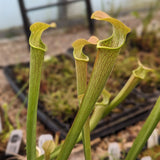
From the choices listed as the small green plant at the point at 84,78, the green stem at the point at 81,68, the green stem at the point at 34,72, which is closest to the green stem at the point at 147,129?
A: the small green plant at the point at 84,78

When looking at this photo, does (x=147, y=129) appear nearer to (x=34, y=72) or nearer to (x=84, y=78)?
(x=84, y=78)

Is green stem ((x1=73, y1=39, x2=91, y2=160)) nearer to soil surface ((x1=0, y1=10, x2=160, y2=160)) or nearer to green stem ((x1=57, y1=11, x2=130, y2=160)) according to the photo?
green stem ((x1=57, y1=11, x2=130, y2=160))

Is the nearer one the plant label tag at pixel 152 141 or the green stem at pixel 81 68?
the green stem at pixel 81 68

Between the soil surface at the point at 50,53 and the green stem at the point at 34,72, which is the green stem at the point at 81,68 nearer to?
the green stem at the point at 34,72

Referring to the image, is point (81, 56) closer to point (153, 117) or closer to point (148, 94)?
point (153, 117)

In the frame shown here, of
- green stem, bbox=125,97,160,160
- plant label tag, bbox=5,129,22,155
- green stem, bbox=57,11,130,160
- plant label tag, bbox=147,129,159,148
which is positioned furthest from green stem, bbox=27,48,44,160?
plant label tag, bbox=147,129,159,148

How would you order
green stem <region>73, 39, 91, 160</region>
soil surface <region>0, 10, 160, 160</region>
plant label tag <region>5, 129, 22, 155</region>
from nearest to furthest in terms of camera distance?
1. green stem <region>73, 39, 91, 160</region>
2. plant label tag <region>5, 129, 22, 155</region>
3. soil surface <region>0, 10, 160, 160</region>

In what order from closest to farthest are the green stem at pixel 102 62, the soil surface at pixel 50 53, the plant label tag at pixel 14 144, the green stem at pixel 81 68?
1. the green stem at pixel 102 62
2. the green stem at pixel 81 68
3. the plant label tag at pixel 14 144
4. the soil surface at pixel 50 53

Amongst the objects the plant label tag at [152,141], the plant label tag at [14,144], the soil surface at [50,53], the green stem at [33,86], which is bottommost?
the soil surface at [50,53]

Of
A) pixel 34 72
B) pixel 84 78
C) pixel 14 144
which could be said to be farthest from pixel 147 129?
pixel 14 144

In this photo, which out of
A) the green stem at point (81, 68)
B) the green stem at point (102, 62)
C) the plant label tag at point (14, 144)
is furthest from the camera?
the plant label tag at point (14, 144)

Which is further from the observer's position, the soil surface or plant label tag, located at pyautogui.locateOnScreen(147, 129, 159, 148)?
the soil surface
